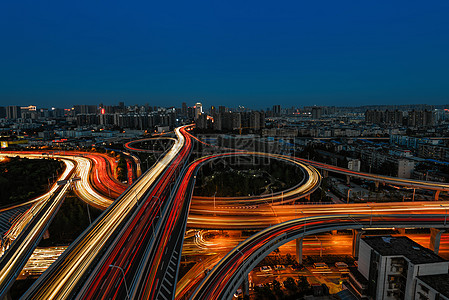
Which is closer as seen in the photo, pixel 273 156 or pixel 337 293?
pixel 337 293

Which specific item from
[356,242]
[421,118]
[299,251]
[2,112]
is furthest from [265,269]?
[2,112]

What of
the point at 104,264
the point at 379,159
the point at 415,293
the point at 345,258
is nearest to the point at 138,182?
the point at 104,264

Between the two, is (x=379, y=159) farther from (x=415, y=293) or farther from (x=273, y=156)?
(x=415, y=293)

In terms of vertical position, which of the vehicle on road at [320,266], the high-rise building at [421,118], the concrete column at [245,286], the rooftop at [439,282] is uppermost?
the high-rise building at [421,118]

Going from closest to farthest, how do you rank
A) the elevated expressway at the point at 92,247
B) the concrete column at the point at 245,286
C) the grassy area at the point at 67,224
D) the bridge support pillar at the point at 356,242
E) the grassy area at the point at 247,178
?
the elevated expressway at the point at 92,247 < the concrete column at the point at 245,286 < the bridge support pillar at the point at 356,242 < the grassy area at the point at 67,224 < the grassy area at the point at 247,178

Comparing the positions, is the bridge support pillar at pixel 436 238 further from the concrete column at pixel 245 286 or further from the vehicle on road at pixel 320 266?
the concrete column at pixel 245 286

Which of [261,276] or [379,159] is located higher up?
[379,159]

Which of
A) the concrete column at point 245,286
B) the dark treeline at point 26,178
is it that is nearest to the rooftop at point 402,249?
the concrete column at point 245,286
